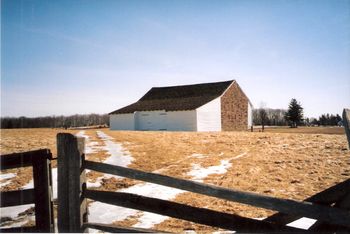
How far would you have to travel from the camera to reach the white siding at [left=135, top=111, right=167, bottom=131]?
36.2 meters

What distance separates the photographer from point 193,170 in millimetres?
9703

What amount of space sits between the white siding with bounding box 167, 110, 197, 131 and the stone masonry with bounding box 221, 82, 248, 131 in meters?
5.21

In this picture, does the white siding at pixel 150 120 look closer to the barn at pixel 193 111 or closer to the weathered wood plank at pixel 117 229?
the barn at pixel 193 111

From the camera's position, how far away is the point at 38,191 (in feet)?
11.8

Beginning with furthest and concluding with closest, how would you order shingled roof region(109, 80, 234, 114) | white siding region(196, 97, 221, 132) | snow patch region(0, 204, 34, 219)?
shingled roof region(109, 80, 234, 114)
white siding region(196, 97, 221, 132)
snow patch region(0, 204, 34, 219)

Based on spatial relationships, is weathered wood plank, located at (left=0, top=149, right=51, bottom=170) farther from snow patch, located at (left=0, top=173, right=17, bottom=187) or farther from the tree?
the tree

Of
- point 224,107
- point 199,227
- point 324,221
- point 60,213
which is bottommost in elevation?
point 199,227

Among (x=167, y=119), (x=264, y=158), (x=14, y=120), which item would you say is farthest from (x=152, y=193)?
(x=14, y=120)

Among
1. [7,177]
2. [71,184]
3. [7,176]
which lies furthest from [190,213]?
[7,176]

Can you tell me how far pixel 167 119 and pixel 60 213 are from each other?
3208cm

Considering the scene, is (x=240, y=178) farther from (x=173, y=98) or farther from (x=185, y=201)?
(x=173, y=98)

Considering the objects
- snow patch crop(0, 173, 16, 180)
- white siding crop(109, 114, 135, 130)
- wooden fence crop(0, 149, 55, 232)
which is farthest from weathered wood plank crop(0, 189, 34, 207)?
white siding crop(109, 114, 135, 130)

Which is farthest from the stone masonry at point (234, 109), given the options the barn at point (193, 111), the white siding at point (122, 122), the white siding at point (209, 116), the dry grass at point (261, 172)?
the dry grass at point (261, 172)

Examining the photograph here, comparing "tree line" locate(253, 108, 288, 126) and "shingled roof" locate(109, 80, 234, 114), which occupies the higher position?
"shingled roof" locate(109, 80, 234, 114)
